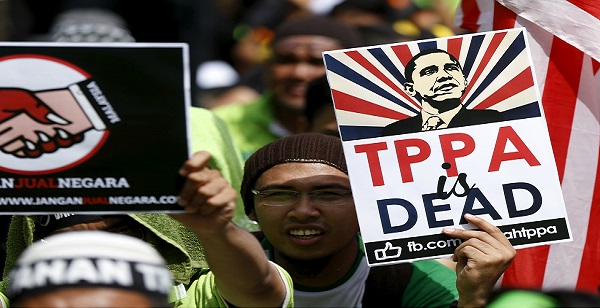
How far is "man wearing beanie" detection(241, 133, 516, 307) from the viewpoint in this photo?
4.61 metres

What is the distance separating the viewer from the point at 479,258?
4023 mm

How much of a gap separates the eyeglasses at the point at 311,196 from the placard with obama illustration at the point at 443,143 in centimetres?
46

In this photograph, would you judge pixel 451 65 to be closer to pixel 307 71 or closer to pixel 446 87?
pixel 446 87

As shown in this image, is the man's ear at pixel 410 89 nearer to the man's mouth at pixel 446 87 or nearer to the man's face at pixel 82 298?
the man's mouth at pixel 446 87

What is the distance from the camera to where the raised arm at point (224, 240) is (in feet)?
11.5

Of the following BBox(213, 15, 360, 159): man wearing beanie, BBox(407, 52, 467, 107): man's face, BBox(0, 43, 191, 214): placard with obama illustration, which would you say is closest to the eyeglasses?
BBox(407, 52, 467, 107): man's face

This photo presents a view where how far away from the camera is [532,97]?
4.26 metres

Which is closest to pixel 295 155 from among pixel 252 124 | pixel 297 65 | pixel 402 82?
pixel 402 82

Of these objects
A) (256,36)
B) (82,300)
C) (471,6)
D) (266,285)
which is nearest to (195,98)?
(256,36)

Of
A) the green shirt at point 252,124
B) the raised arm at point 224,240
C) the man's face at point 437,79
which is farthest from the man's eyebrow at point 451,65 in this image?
the green shirt at point 252,124

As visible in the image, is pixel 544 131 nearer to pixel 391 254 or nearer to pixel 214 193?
pixel 391 254

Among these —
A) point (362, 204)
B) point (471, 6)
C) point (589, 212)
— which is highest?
point (471, 6)

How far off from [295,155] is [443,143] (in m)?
0.71

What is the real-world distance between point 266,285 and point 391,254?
540 millimetres
